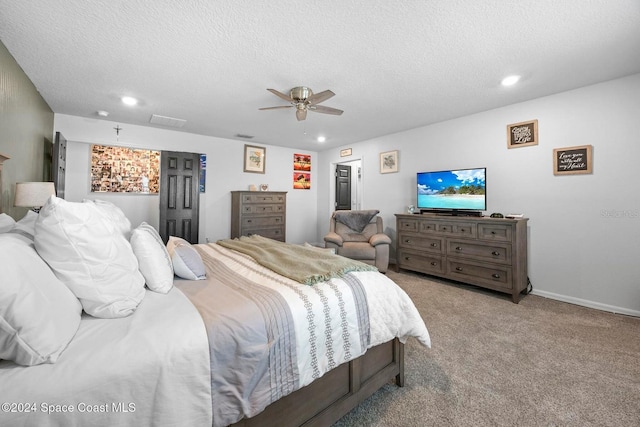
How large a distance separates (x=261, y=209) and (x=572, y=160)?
477 centimetres

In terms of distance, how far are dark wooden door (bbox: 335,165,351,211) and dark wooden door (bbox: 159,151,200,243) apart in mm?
3283

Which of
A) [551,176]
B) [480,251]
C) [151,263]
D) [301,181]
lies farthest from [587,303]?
[301,181]

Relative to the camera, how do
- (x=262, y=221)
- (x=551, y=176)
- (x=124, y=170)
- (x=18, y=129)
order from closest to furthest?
(x=18, y=129) < (x=551, y=176) < (x=124, y=170) < (x=262, y=221)

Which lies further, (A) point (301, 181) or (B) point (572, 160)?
(A) point (301, 181)

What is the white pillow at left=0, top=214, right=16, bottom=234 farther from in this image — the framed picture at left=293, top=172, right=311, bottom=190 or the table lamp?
the framed picture at left=293, top=172, right=311, bottom=190

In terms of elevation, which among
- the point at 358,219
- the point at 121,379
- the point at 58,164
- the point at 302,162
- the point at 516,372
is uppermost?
the point at 302,162

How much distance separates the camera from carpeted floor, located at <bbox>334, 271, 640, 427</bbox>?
1427 mm

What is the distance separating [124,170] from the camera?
435cm

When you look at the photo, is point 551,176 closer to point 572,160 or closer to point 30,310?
point 572,160

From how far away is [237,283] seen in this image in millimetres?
1531

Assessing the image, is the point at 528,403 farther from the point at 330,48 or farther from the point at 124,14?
the point at 124,14

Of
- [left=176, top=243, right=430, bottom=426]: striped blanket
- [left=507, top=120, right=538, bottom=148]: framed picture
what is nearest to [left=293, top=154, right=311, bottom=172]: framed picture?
[left=507, top=120, right=538, bottom=148]: framed picture

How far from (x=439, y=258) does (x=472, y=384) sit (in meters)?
2.24

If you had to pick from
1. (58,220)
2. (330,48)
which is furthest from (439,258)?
(58,220)
